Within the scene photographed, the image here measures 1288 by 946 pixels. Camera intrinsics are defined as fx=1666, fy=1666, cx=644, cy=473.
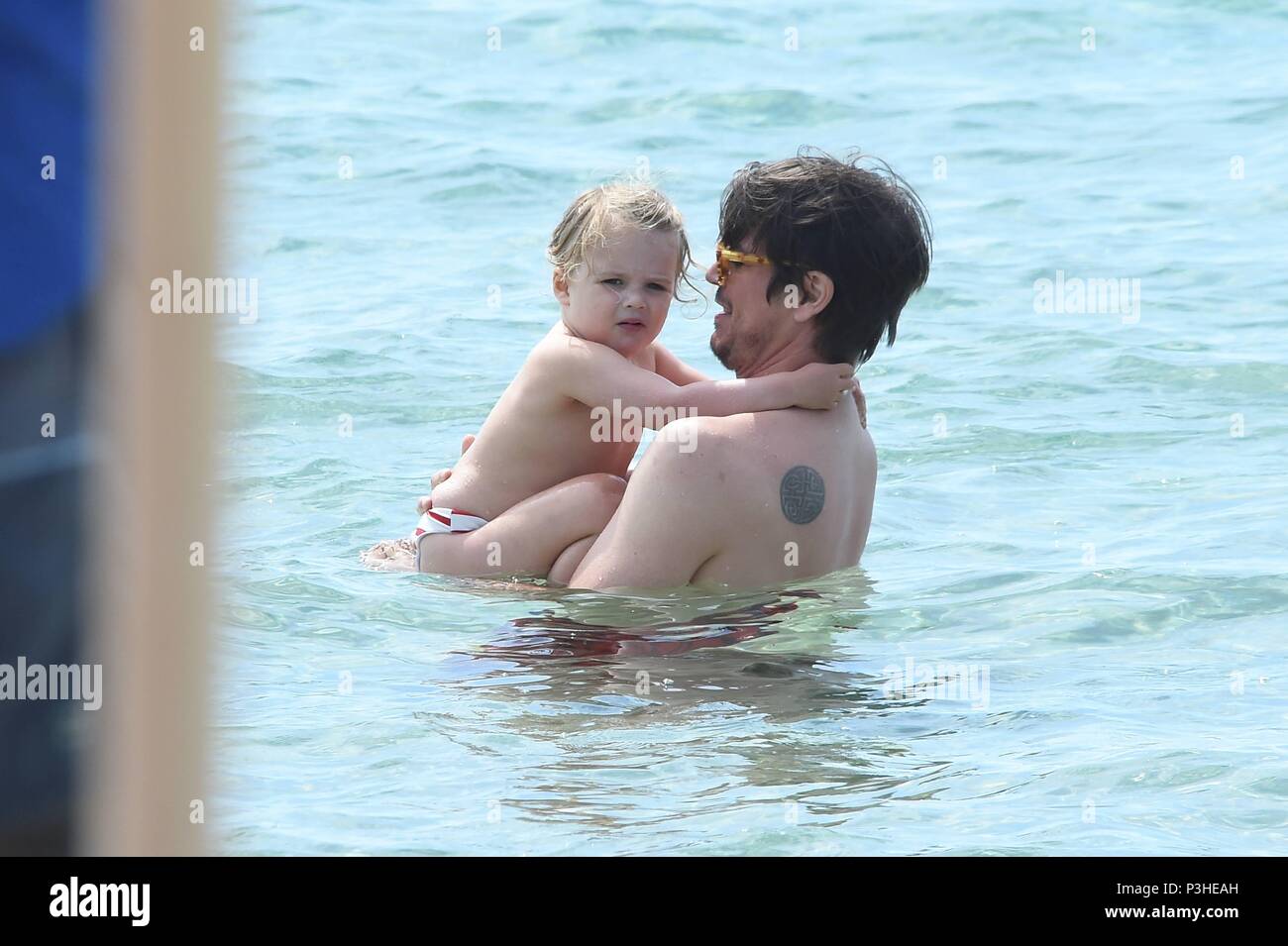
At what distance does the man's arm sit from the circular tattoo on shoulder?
15cm

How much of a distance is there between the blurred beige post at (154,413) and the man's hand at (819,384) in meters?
3.29

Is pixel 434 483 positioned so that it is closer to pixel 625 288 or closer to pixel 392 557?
pixel 392 557

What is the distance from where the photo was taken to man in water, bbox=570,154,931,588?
3928 mm

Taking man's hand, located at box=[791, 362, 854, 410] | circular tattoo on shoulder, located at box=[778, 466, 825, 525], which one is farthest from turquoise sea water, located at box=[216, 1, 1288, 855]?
man's hand, located at box=[791, 362, 854, 410]

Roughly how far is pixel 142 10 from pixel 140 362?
0.15 meters

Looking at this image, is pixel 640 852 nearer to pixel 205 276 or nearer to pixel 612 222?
pixel 612 222

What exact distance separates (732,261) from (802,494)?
0.63 metres

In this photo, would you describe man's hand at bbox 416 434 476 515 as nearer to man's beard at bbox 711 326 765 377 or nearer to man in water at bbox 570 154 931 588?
man in water at bbox 570 154 931 588

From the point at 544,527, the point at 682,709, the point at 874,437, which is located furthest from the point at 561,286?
the point at 874,437

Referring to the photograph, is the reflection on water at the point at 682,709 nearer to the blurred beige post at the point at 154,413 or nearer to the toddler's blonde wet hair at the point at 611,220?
the toddler's blonde wet hair at the point at 611,220

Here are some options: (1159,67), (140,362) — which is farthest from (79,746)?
(1159,67)

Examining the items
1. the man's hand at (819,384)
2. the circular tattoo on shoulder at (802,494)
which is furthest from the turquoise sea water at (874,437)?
the man's hand at (819,384)

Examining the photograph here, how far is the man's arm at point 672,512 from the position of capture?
3.88m

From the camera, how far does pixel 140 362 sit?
2.43 ft
